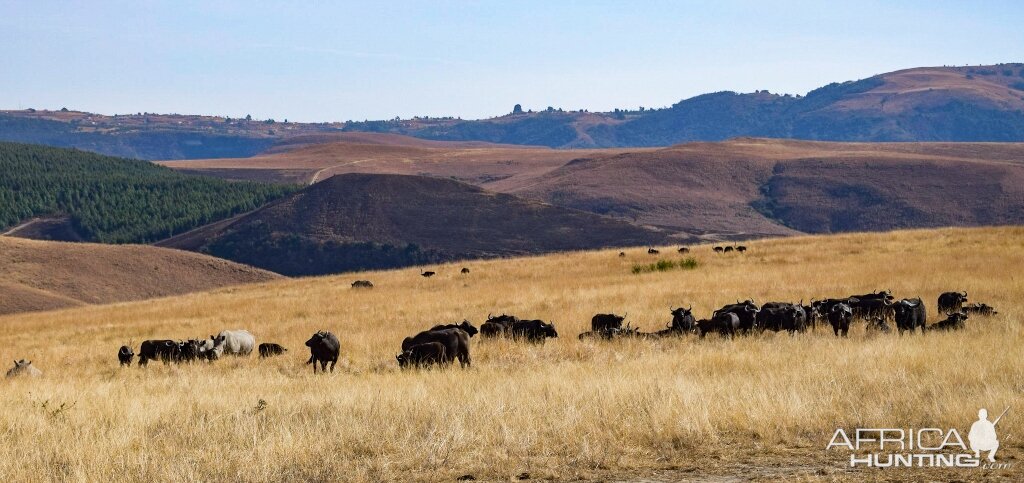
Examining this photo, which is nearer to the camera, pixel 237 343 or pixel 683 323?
pixel 683 323

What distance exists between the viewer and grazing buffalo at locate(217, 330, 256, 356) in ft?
71.8

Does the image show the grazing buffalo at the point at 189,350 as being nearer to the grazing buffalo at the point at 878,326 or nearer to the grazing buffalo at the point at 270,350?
the grazing buffalo at the point at 270,350

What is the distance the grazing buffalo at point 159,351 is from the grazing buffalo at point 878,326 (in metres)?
15.6

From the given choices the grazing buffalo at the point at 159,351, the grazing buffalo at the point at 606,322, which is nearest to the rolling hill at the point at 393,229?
the grazing buffalo at the point at 606,322

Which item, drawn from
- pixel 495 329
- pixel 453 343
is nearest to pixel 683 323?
pixel 495 329

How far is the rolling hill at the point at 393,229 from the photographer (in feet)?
359

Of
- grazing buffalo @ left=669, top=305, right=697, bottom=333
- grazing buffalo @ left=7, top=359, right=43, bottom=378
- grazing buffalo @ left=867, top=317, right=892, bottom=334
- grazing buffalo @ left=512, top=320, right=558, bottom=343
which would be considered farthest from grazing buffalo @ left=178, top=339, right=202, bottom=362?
grazing buffalo @ left=867, top=317, right=892, bottom=334

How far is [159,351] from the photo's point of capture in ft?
70.1

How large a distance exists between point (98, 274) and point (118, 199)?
83343mm

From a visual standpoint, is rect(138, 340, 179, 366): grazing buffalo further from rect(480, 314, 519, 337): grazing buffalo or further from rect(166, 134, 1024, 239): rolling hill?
rect(166, 134, 1024, 239): rolling hill

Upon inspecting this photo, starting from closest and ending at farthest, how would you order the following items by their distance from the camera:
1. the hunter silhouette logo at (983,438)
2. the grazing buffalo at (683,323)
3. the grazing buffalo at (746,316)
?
the hunter silhouette logo at (983,438)
the grazing buffalo at (746,316)
the grazing buffalo at (683,323)

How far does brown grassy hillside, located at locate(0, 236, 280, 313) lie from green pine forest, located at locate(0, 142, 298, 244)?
51.2m

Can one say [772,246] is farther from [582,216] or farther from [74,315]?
[582,216]

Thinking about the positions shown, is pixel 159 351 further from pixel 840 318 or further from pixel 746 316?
pixel 840 318
